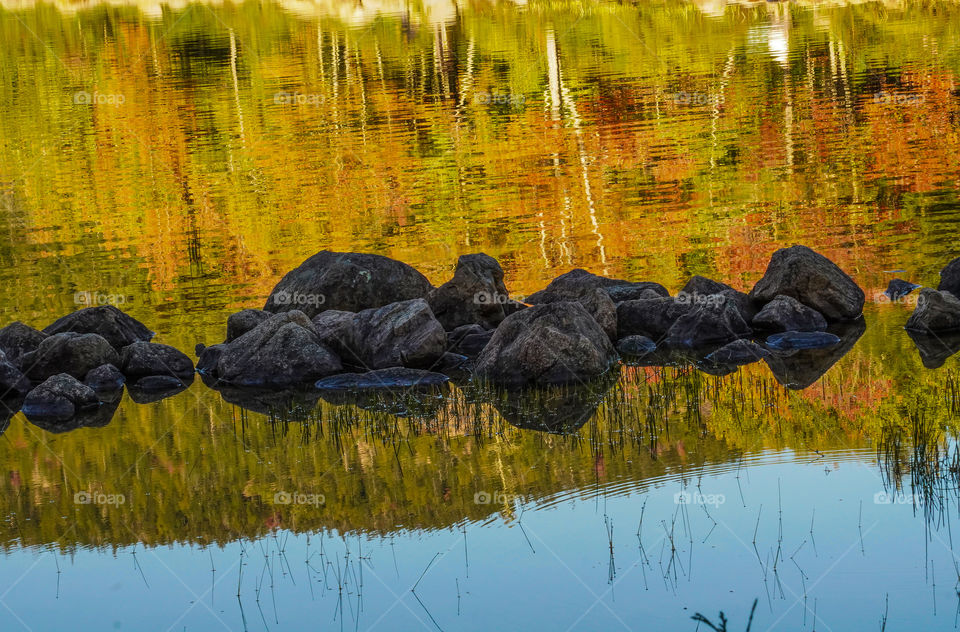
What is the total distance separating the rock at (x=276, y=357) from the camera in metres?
16.9

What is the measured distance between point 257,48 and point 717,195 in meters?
45.5

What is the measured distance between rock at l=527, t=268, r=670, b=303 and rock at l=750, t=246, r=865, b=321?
1866 millimetres

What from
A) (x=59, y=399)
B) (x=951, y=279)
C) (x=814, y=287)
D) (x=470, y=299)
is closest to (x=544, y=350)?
(x=470, y=299)

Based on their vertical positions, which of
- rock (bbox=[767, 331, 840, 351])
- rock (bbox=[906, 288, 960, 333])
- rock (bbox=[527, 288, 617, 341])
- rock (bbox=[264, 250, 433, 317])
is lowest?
rock (bbox=[767, 331, 840, 351])

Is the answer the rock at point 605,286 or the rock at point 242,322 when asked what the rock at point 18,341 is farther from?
the rock at point 605,286

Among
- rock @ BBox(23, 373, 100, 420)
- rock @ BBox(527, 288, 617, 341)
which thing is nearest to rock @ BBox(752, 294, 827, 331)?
rock @ BBox(527, 288, 617, 341)

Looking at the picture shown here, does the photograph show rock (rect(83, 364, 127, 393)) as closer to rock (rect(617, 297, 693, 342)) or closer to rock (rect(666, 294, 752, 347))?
rock (rect(617, 297, 693, 342))

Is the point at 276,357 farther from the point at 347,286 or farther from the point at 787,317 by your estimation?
the point at 787,317

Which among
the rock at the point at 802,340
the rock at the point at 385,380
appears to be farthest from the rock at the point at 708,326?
the rock at the point at 385,380

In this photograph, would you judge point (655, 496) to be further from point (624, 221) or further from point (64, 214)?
point (64, 214)

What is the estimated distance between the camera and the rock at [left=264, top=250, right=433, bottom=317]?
64.1 feet

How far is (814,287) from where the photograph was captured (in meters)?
17.9

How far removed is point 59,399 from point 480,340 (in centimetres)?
580

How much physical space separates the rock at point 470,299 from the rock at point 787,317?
387 cm
